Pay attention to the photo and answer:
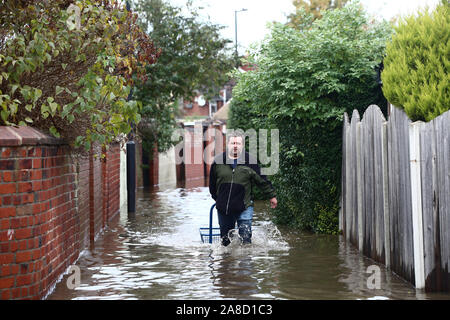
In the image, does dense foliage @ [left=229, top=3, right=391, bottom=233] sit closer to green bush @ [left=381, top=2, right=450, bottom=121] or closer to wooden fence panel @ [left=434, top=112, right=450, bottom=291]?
green bush @ [left=381, top=2, right=450, bottom=121]

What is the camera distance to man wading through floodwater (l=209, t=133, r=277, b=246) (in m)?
8.57

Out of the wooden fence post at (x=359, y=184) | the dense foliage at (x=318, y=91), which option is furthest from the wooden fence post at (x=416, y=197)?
the dense foliage at (x=318, y=91)

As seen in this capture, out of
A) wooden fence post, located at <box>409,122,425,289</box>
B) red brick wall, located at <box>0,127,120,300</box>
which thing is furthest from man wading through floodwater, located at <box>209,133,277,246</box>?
wooden fence post, located at <box>409,122,425,289</box>

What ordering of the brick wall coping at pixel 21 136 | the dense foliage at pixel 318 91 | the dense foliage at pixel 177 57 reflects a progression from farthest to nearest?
the dense foliage at pixel 177 57
the dense foliage at pixel 318 91
the brick wall coping at pixel 21 136

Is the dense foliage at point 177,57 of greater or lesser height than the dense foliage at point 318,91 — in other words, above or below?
above

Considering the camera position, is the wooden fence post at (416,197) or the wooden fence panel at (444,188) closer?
the wooden fence panel at (444,188)

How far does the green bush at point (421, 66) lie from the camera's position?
20.5ft

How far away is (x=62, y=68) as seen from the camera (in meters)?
6.66

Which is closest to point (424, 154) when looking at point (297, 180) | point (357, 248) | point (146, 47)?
point (357, 248)

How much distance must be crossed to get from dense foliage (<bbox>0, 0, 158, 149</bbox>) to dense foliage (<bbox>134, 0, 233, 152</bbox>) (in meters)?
12.8

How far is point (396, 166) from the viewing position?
684cm

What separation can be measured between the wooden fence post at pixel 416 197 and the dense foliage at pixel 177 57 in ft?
46.7

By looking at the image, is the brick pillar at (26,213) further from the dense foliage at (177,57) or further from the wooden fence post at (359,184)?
the dense foliage at (177,57)

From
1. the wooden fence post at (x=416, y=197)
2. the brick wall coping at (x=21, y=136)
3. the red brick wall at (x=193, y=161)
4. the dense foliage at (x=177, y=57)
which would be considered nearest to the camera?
the brick wall coping at (x=21, y=136)
